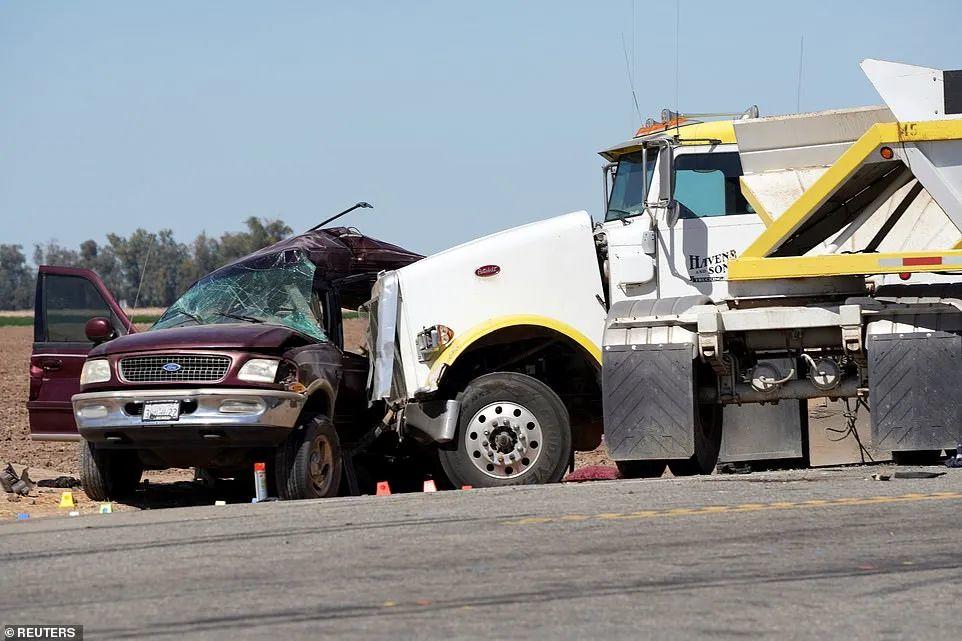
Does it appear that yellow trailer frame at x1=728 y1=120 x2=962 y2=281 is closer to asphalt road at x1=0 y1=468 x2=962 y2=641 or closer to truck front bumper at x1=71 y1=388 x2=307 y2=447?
asphalt road at x1=0 y1=468 x2=962 y2=641

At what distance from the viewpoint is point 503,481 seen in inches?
469

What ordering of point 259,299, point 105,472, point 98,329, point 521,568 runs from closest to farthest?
point 521,568 → point 105,472 → point 98,329 → point 259,299

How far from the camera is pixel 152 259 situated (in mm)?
86688

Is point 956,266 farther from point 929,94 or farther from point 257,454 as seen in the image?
point 257,454

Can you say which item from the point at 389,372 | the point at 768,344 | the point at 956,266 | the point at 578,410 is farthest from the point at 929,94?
the point at 389,372

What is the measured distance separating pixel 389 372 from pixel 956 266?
467 cm

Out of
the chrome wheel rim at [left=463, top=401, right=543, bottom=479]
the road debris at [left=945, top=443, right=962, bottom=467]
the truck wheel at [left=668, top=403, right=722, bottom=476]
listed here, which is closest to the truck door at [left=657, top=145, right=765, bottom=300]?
the truck wheel at [left=668, top=403, right=722, bottom=476]

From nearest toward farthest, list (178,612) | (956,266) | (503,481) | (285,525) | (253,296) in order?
1. (178,612)
2. (285,525)
3. (956,266)
4. (503,481)
5. (253,296)

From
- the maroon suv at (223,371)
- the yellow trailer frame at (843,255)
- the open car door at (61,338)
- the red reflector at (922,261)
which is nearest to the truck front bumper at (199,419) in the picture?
the maroon suv at (223,371)

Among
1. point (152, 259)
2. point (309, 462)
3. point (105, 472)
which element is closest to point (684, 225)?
point (309, 462)

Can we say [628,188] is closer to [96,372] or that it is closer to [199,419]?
[199,419]

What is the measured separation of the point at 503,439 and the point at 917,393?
3.31 metres

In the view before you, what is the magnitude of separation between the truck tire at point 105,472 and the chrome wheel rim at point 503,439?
113 inches

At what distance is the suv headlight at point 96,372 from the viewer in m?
11.5
